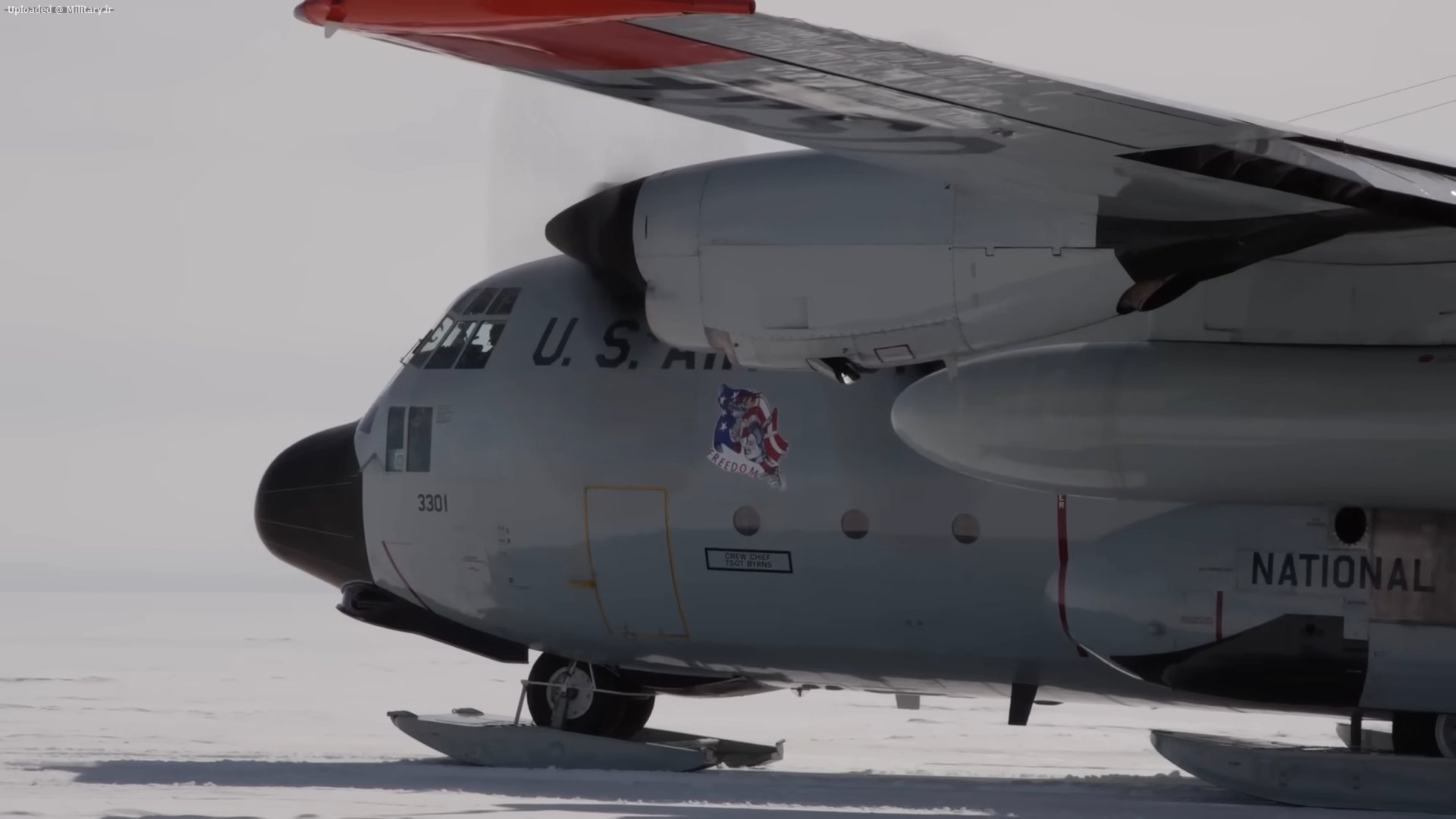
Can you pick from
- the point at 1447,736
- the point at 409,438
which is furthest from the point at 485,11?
the point at 1447,736

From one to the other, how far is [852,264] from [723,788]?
3727mm

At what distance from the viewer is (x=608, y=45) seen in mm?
5684

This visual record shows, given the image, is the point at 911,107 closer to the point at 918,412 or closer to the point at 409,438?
the point at 918,412

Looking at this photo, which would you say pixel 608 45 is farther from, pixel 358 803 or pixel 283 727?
pixel 283 727

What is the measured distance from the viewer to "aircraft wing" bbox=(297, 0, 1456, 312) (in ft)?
17.6

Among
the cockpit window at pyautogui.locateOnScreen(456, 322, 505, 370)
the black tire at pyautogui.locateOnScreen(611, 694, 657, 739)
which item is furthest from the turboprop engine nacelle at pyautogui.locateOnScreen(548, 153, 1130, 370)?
Result: the black tire at pyautogui.locateOnScreen(611, 694, 657, 739)

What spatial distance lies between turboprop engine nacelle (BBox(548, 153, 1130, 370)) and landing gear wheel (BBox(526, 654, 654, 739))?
13.6 feet

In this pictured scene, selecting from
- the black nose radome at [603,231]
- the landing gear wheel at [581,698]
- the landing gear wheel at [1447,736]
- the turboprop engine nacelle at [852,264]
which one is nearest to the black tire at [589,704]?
the landing gear wheel at [581,698]

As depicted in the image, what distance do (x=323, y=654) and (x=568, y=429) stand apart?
15644 millimetres

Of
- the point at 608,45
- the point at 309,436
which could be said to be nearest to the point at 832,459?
the point at 309,436

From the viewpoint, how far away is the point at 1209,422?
347 inches

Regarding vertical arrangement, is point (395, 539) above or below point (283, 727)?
above

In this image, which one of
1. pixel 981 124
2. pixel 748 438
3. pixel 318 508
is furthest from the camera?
pixel 318 508

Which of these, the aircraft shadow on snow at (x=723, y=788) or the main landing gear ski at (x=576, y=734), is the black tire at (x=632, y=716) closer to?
the main landing gear ski at (x=576, y=734)
